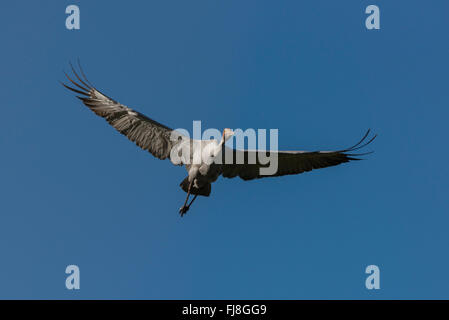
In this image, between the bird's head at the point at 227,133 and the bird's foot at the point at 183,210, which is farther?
the bird's foot at the point at 183,210

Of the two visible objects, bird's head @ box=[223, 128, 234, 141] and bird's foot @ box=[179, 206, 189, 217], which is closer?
bird's head @ box=[223, 128, 234, 141]

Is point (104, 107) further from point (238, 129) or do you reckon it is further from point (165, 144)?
point (238, 129)

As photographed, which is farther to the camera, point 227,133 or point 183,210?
point 183,210

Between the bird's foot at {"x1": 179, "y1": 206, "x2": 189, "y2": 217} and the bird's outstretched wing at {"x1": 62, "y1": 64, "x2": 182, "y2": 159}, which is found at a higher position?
the bird's outstretched wing at {"x1": 62, "y1": 64, "x2": 182, "y2": 159}

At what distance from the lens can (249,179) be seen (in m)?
14.8

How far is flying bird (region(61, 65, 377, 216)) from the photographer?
44.4ft

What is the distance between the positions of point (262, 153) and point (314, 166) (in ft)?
4.43

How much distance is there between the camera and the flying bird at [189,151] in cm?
1354

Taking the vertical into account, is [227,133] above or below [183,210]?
above

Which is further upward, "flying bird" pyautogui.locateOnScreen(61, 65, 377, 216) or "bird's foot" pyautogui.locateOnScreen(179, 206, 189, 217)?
"flying bird" pyautogui.locateOnScreen(61, 65, 377, 216)

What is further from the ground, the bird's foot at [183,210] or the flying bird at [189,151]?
the flying bird at [189,151]

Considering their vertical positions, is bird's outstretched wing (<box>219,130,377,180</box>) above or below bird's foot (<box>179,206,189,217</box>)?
above

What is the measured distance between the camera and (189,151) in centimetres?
1379
